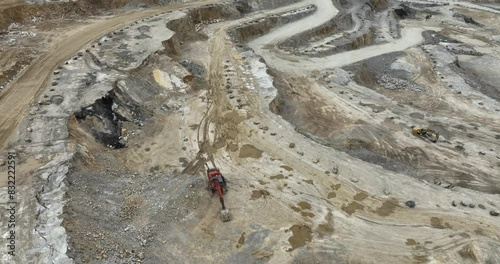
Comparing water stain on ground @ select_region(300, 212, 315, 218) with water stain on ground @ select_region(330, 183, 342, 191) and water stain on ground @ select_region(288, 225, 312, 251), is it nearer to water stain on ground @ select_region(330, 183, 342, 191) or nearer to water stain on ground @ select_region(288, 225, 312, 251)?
water stain on ground @ select_region(288, 225, 312, 251)

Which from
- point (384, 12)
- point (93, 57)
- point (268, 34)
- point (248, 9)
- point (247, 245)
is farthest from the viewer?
point (384, 12)

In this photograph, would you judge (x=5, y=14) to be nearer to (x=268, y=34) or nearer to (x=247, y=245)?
(x=268, y=34)

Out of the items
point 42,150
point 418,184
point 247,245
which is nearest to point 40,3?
point 42,150

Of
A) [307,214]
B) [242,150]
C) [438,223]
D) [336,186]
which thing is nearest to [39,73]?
[242,150]

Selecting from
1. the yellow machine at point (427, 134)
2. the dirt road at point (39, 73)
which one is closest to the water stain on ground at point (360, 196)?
the yellow machine at point (427, 134)

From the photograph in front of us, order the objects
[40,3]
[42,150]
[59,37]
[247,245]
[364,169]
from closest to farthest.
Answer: [247,245] → [42,150] → [364,169] → [59,37] → [40,3]

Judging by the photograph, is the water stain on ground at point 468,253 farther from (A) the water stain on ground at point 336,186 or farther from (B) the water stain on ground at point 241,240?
(B) the water stain on ground at point 241,240
